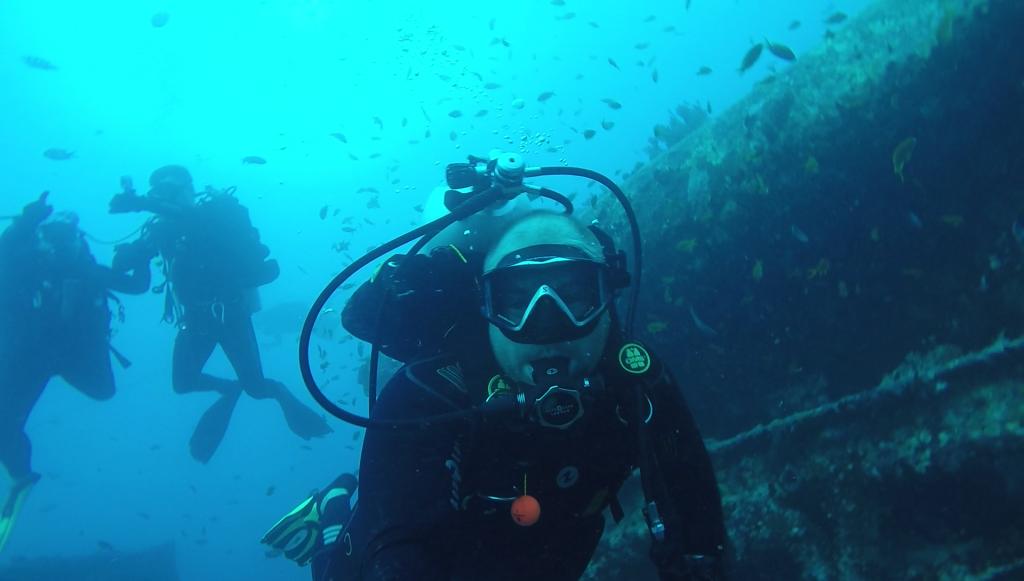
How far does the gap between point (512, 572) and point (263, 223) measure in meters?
139

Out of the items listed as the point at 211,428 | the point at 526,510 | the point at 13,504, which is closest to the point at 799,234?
the point at 526,510

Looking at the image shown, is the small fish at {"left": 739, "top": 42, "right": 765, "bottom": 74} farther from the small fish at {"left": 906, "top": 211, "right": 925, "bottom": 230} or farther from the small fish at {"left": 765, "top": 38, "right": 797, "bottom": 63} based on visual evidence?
the small fish at {"left": 906, "top": 211, "right": 925, "bottom": 230}

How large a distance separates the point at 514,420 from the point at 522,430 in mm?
62

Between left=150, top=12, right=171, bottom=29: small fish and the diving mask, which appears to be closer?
the diving mask

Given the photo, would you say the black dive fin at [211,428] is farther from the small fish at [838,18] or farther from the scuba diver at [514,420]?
the small fish at [838,18]

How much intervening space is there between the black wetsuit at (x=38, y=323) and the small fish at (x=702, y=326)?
31.5ft

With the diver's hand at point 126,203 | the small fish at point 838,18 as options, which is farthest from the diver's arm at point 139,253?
the small fish at point 838,18

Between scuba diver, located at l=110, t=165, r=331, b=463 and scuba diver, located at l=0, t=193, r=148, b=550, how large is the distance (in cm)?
66

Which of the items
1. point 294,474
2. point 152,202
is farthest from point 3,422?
point 294,474

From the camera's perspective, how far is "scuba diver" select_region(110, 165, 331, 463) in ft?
31.0

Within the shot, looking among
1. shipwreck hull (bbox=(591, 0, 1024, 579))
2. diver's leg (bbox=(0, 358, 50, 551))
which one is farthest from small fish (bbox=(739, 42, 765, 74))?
diver's leg (bbox=(0, 358, 50, 551))

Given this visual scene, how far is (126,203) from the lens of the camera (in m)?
8.70

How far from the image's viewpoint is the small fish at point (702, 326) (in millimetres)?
4777

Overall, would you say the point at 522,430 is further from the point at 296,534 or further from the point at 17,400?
the point at 17,400
